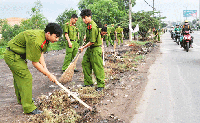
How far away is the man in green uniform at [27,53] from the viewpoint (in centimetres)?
330

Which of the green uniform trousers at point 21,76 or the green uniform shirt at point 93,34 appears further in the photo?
the green uniform shirt at point 93,34

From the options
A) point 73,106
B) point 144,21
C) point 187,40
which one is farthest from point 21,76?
point 144,21

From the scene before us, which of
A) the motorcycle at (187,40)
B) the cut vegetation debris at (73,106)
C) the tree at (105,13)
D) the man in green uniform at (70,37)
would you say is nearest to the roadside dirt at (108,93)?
the cut vegetation debris at (73,106)

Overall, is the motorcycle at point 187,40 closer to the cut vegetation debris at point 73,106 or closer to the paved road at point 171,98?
the paved road at point 171,98

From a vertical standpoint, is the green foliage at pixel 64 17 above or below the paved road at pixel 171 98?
above

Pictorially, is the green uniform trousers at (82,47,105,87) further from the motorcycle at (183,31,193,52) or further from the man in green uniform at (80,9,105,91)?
the motorcycle at (183,31,193,52)

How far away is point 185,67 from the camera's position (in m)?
7.62

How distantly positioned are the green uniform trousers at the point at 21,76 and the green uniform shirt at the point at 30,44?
140 millimetres

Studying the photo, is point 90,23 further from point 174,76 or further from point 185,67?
point 185,67

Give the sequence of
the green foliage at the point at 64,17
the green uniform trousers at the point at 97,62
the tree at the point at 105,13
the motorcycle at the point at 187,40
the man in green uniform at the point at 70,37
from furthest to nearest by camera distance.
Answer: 1. the tree at the point at 105,13
2. the green foliage at the point at 64,17
3. the motorcycle at the point at 187,40
4. the man in green uniform at the point at 70,37
5. the green uniform trousers at the point at 97,62

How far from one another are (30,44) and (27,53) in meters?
0.15

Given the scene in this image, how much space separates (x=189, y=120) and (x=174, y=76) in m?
3.08

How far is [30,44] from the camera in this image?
10.8 ft

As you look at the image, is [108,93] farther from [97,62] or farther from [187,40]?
[187,40]
